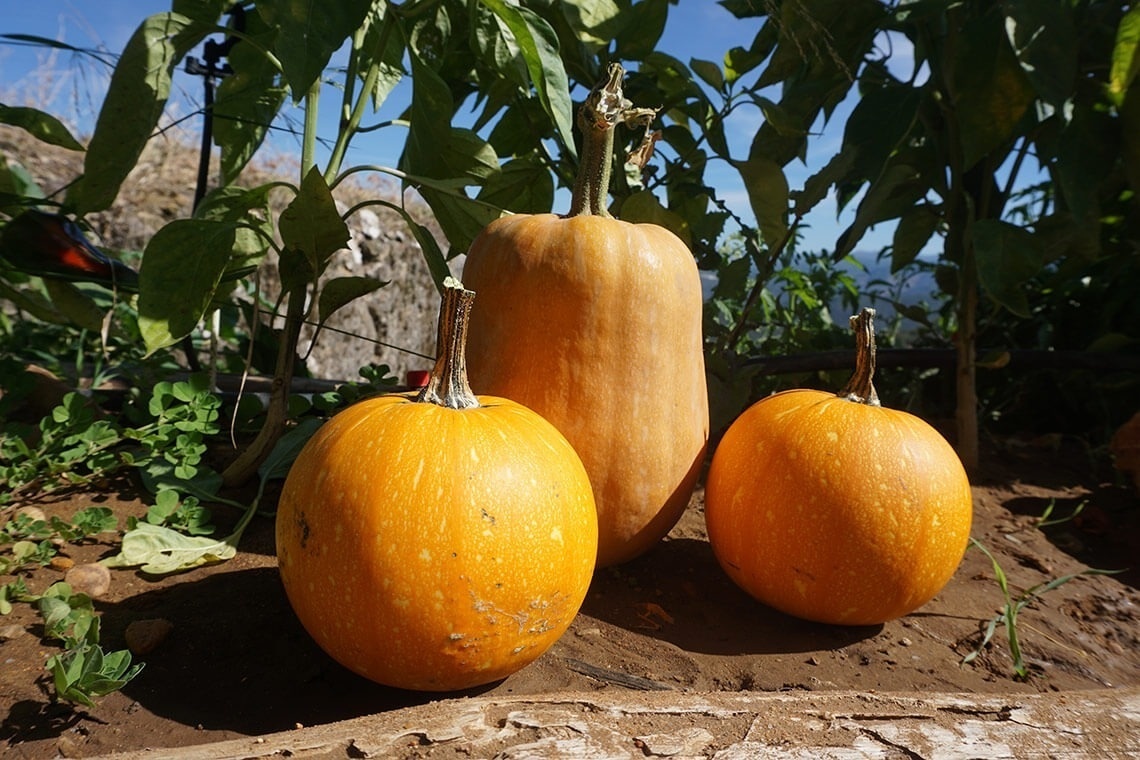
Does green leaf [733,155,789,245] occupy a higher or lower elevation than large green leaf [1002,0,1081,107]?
lower

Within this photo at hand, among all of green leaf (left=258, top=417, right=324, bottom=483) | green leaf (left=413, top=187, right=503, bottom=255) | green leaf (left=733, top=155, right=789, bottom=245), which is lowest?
green leaf (left=258, top=417, right=324, bottom=483)

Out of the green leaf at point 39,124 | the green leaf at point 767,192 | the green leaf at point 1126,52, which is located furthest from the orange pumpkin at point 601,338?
the green leaf at point 1126,52

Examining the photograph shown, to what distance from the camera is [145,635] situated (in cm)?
150

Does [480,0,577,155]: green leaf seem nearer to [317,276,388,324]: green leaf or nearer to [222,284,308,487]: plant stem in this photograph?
[317,276,388,324]: green leaf

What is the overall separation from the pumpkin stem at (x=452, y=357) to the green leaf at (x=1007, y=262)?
1.61 m

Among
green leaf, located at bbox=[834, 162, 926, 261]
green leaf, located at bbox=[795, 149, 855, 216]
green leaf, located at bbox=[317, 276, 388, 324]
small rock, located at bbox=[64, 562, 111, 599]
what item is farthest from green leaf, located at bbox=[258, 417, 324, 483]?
green leaf, located at bbox=[834, 162, 926, 261]

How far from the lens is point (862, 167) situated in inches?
A: 99.5

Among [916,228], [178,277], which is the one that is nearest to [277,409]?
[178,277]

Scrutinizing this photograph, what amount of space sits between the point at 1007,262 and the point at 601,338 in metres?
1.33

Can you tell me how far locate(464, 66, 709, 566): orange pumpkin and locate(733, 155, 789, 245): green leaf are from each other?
66 centimetres

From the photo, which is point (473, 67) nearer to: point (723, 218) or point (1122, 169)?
point (723, 218)

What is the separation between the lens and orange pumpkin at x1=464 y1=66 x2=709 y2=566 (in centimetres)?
179

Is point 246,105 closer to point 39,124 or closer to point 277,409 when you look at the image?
point 39,124

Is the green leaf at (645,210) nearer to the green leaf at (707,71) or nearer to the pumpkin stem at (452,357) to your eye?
the green leaf at (707,71)
